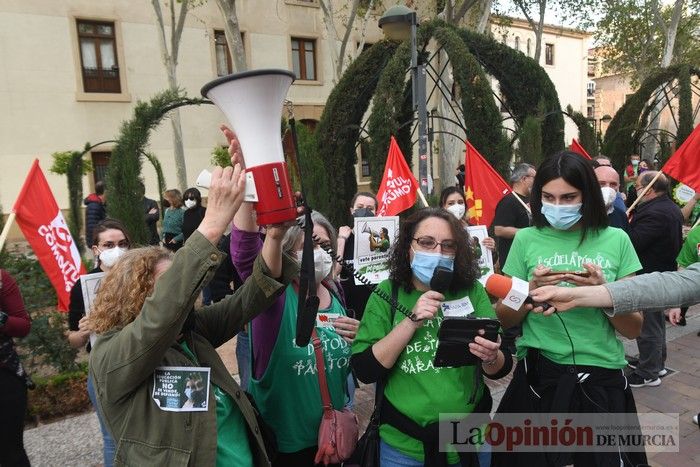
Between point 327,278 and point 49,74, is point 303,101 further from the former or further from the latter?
point 327,278

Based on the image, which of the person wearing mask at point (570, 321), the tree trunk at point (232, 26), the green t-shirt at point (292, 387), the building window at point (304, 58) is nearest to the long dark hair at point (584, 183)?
the person wearing mask at point (570, 321)

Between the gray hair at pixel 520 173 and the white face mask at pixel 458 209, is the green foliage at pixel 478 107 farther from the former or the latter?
the white face mask at pixel 458 209

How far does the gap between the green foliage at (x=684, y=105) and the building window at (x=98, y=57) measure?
1632 cm

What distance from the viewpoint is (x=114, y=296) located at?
160 centimetres

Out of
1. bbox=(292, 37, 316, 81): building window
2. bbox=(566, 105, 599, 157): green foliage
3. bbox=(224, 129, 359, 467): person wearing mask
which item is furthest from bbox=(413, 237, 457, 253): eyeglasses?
bbox=(292, 37, 316, 81): building window

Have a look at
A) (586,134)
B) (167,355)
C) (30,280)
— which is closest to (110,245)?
(167,355)

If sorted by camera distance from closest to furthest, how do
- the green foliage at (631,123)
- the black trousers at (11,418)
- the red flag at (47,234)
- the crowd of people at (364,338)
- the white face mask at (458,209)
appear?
the crowd of people at (364,338)
the black trousers at (11,418)
the red flag at (47,234)
the white face mask at (458,209)
the green foliage at (631,123)

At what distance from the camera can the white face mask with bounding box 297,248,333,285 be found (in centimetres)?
235

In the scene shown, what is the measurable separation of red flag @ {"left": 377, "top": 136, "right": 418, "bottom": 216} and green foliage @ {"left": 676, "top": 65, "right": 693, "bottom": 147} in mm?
7137

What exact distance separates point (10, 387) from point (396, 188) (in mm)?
3639

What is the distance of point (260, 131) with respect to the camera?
5.25ft

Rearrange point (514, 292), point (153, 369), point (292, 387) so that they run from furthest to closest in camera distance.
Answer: point (292, 387), point (514, 292), point (153, 369)

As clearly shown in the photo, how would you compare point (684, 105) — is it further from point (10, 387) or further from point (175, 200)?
point (10, 387)

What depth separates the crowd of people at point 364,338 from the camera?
4.98 feet
